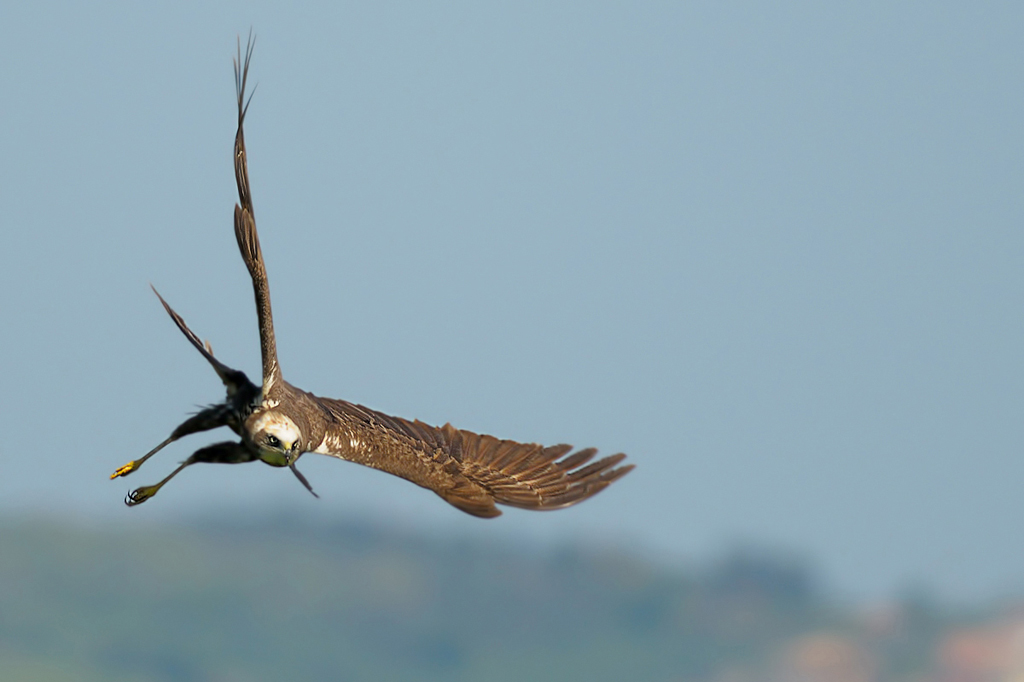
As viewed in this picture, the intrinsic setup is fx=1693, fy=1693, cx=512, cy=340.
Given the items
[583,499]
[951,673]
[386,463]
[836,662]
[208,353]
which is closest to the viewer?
[208,353]

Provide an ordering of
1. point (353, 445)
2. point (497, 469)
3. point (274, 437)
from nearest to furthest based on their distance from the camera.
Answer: point (274, 437) < point (353, 445) < point (497, 469)

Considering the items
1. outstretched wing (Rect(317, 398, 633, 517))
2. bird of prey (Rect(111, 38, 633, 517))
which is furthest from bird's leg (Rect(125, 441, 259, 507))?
outstretched wing (Rect(317, 398, 633, 517))

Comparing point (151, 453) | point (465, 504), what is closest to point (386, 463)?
point (465, 504)

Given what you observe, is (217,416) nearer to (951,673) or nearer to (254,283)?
(254,283)

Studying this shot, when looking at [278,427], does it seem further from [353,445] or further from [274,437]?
[353,445]

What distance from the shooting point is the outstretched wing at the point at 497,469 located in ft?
59.9

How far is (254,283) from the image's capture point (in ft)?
51.6

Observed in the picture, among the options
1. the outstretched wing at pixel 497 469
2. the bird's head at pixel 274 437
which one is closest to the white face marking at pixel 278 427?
the bird's head at pixel 274 437

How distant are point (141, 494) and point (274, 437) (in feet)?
7.50

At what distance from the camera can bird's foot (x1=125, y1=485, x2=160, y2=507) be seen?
54.6ft

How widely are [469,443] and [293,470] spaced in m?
4.17

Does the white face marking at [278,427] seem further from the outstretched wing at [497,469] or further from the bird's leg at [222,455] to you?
the outstretched wing at [497,469]

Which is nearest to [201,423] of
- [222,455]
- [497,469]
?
[222,455]

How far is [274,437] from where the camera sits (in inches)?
599
